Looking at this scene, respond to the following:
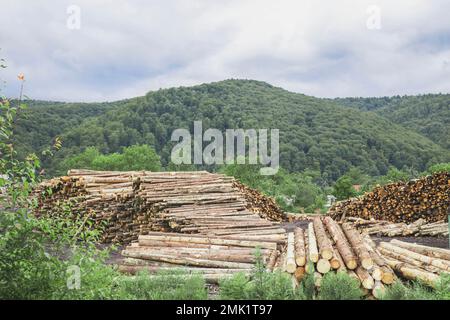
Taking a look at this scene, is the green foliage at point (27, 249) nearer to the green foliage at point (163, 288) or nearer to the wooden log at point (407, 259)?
the green foliage at point (163, 288)

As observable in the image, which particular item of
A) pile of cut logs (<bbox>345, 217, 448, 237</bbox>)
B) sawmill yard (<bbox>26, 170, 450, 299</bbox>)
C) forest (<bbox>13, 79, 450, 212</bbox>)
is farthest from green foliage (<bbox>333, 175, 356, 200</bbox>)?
pile of cut logs (<bbox>345, 217, 448, 237</bbox>)

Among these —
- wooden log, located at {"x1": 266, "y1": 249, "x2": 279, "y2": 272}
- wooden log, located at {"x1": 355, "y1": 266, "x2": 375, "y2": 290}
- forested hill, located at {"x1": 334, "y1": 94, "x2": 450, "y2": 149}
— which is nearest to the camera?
wooden log, located at {"x1": 355, "y1": 266, "x2": 375, "y2": 290}

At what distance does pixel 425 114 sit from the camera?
67.2 m

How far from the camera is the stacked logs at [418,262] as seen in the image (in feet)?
21.5

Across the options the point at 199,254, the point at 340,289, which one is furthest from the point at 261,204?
the point at 340,289

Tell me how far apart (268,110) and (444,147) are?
2211 centimetres

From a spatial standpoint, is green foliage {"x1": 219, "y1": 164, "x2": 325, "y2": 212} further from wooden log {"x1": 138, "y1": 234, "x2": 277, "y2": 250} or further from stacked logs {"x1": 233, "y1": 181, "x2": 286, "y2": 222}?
wooden log {"x1": 138, "y1": 234, "x2": 277, "y2": 250}

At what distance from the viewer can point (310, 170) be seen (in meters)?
51.8

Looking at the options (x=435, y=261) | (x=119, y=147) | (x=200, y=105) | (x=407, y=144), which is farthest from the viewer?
(x=200, y=105)

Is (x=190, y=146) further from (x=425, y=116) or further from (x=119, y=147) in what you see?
(x=425, y=116)

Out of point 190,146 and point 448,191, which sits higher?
point 190,146

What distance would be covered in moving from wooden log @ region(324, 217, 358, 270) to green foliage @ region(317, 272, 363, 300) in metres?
0.78

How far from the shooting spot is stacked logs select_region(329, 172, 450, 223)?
14.0m
